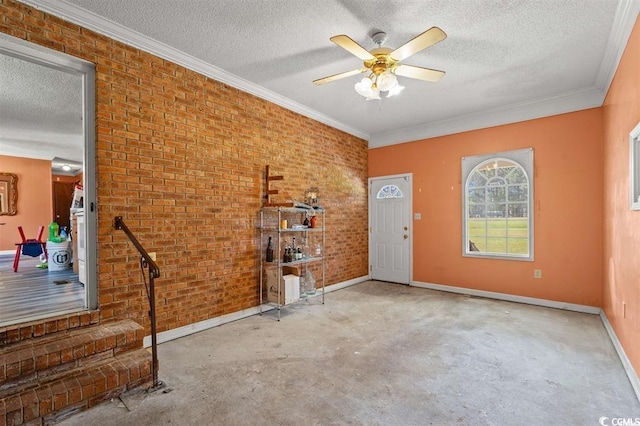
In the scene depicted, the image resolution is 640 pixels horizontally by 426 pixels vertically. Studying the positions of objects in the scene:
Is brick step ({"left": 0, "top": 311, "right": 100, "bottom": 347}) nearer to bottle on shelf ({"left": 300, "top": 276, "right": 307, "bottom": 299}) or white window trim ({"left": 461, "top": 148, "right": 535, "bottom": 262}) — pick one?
A: bottle on shelf ({"left": 300, "top": 276, "right": 307, "bottom": 299})

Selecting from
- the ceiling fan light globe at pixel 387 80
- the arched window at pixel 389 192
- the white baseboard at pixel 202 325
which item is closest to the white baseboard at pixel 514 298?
the arched window at pixel 389 192

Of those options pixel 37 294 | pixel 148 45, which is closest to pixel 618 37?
pixel 148 45

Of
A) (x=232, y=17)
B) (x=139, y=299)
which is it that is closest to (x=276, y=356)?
(x=139, y=299)

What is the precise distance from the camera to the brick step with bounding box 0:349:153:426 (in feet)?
6.28

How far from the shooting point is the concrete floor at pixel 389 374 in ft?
6.79

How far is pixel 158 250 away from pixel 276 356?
1.58 metres

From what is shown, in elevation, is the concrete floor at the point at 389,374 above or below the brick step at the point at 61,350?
below

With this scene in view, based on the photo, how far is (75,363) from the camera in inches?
91.8

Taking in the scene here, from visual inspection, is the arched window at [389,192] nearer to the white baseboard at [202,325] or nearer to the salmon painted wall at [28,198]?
the white baseboard at [202,325]

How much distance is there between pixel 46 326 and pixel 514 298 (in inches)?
220

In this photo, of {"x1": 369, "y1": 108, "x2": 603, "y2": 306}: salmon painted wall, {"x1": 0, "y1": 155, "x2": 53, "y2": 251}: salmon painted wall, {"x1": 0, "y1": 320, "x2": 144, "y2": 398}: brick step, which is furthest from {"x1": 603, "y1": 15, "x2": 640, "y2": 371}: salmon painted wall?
{"x1": 0, "y1": 155, "x2": 53, "y2": 251}: salmon painted wall

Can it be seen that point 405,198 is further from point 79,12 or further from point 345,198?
point 79,12

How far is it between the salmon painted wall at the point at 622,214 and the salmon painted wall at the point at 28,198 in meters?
10.9

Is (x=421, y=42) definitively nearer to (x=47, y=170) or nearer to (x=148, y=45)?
(x=148, y=45)
